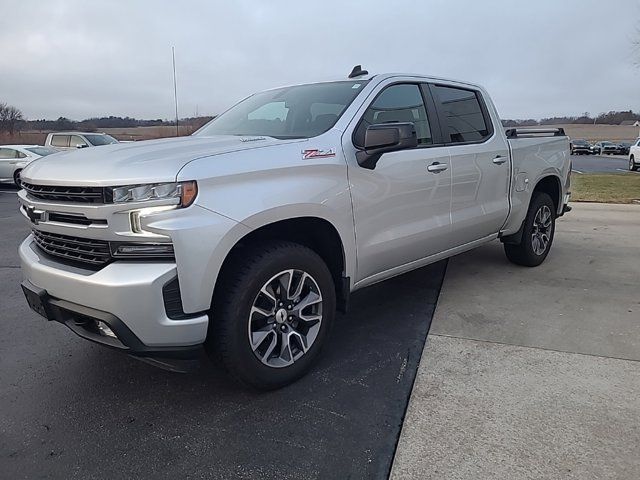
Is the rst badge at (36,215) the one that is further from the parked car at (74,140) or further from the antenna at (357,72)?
the parked car at (74,140)

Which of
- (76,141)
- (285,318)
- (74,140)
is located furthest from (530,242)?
(74,140)

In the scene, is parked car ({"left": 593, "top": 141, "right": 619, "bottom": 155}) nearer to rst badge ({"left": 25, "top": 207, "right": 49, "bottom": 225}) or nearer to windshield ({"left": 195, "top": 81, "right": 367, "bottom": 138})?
windshield ({"left": 195, "top": 81, "right": 367, "bottom": 138})

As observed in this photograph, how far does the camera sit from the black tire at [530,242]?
528 centimetres

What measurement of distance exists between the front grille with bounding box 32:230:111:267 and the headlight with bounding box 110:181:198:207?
10.0 inches

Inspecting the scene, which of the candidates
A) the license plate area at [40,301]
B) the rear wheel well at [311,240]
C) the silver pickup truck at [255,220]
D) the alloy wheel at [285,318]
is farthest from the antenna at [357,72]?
the license plate area at [40,301]

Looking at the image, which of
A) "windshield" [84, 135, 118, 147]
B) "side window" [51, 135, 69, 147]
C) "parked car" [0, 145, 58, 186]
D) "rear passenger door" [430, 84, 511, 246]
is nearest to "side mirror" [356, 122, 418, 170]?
"rear passenger door" [430, 84, 511, 246]

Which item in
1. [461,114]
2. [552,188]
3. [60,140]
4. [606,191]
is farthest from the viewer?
[60,140]

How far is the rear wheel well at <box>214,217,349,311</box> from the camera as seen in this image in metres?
2.77

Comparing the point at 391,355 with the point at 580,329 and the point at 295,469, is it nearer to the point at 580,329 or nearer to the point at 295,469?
the point at 295,469

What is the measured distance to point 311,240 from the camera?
10.6ft

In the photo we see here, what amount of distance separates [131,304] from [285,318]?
3.05 ft

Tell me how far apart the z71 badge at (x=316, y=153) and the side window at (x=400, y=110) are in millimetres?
349

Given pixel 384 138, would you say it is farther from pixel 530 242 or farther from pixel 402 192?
pixel 530 242

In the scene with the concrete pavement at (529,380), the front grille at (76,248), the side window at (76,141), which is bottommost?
the concrete pavement at (529,380)
